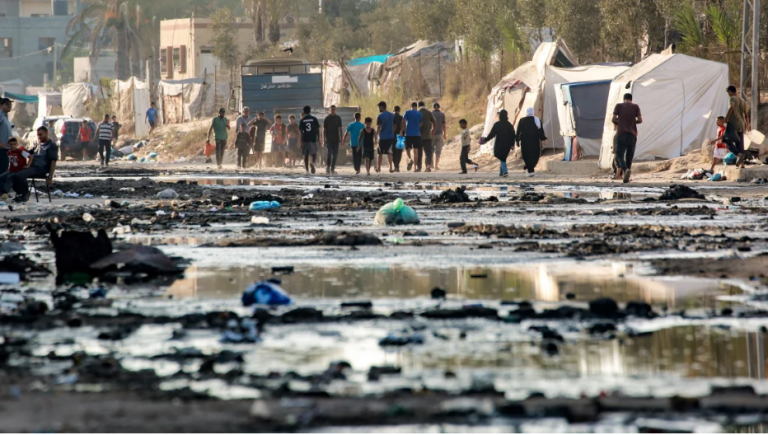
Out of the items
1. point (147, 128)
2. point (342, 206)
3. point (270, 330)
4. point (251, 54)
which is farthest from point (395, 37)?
point (270, 330)

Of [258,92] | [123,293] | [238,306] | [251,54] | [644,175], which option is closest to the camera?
[238,306]

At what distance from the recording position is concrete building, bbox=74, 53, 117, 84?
9556 centimetres

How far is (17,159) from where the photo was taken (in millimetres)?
15328

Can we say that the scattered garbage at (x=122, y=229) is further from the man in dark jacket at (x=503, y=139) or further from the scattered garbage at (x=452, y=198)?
the man in dark jacket at (x=503, y=139)

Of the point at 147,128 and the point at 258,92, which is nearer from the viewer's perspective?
the point at 258,92

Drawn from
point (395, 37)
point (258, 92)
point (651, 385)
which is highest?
point (395, 37)

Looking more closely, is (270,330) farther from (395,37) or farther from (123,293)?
(395,37)

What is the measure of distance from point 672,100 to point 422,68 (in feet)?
64.0

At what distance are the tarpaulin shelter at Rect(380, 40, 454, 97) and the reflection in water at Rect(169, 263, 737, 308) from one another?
37.0m

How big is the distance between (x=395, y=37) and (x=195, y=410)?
57522 mm

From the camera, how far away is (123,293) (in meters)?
6.71

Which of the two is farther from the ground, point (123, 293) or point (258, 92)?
point (258, 92)

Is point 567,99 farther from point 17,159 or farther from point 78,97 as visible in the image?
point 78,97

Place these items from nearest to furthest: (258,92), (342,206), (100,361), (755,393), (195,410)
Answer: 1. (195,410)
2. (755,393)
3. (100,361)
4. (342,206)
5. (258,92)
